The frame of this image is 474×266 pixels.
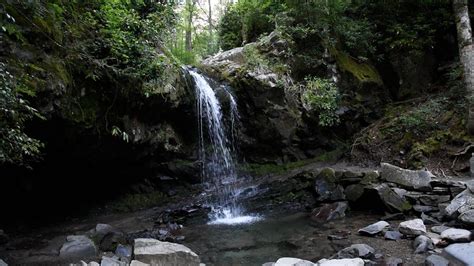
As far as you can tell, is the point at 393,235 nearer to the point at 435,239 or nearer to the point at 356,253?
the point at 435,239

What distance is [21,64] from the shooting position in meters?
4.98

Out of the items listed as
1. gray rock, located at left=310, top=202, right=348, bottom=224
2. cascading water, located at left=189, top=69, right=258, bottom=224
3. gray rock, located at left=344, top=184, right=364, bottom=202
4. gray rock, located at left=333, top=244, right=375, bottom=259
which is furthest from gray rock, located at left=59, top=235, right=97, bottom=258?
gray rock, located at left=344, top=184, right=364, bottom=202

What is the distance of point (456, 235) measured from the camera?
5.68m

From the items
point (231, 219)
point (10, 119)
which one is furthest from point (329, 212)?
point (10, 119)

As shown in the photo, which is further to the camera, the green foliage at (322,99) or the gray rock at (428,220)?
the green foliage at (322,99)

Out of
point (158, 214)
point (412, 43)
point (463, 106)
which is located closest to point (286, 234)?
point (158, 214)

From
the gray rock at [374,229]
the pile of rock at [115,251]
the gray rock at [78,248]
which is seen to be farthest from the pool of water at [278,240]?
the gray rock at [78,248]

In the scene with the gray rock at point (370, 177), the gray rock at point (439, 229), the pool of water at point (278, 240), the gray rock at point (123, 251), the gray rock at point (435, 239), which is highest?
the gray rock at point (370, 177)

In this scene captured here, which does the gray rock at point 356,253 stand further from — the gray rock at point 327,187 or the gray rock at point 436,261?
the gray rock at point 327,187

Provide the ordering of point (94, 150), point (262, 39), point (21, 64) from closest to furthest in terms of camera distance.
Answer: point (21, 64)
point (94, 150)
point (262, 39)

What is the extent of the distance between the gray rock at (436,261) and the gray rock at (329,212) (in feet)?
9.77

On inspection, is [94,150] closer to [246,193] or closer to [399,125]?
[246,193]

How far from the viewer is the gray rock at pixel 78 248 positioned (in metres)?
6.36

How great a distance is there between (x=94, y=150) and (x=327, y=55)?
7.71 meters
